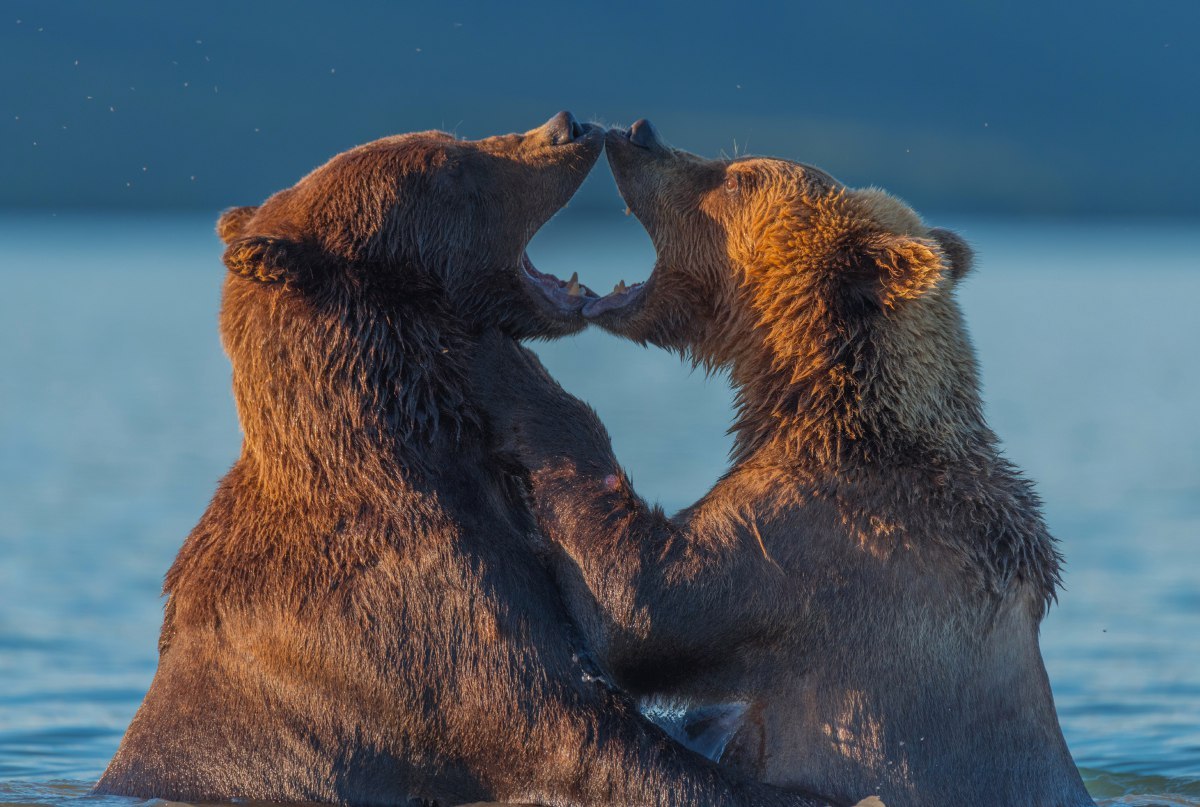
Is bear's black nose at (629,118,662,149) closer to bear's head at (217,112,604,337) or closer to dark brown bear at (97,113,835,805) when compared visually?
bear's head at (217,112,604,337)

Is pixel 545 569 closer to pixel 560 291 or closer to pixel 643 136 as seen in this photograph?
pixel 560 291

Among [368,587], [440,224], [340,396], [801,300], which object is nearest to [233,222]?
[440,224]

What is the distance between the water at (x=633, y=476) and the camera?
39.9 feet

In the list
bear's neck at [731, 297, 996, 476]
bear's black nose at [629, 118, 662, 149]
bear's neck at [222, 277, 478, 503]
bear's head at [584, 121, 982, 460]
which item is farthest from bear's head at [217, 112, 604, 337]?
bear's neck at [731, 297, 996, 476]

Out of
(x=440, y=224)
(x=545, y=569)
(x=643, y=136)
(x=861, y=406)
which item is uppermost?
(x=643, y=136)

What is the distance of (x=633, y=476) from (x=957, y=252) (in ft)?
39.0

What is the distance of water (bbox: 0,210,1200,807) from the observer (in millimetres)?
12148

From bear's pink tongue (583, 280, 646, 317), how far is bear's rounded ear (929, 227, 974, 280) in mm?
1582

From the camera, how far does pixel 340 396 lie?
7867 mm

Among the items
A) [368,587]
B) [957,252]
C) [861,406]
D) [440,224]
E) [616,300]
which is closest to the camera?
[368,587]

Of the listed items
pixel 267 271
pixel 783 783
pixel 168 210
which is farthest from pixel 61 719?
pixel 168 210

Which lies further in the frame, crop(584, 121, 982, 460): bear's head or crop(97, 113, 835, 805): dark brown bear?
crop(584, 121, 982, 460): bear's head

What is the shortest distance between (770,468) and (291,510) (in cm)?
222

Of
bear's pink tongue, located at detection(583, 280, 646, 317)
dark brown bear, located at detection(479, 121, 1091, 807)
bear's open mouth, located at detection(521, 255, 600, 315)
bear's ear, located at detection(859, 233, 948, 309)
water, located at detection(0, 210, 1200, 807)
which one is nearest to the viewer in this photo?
dark brown bear, located at detection(479, 121, 1091, 807)
